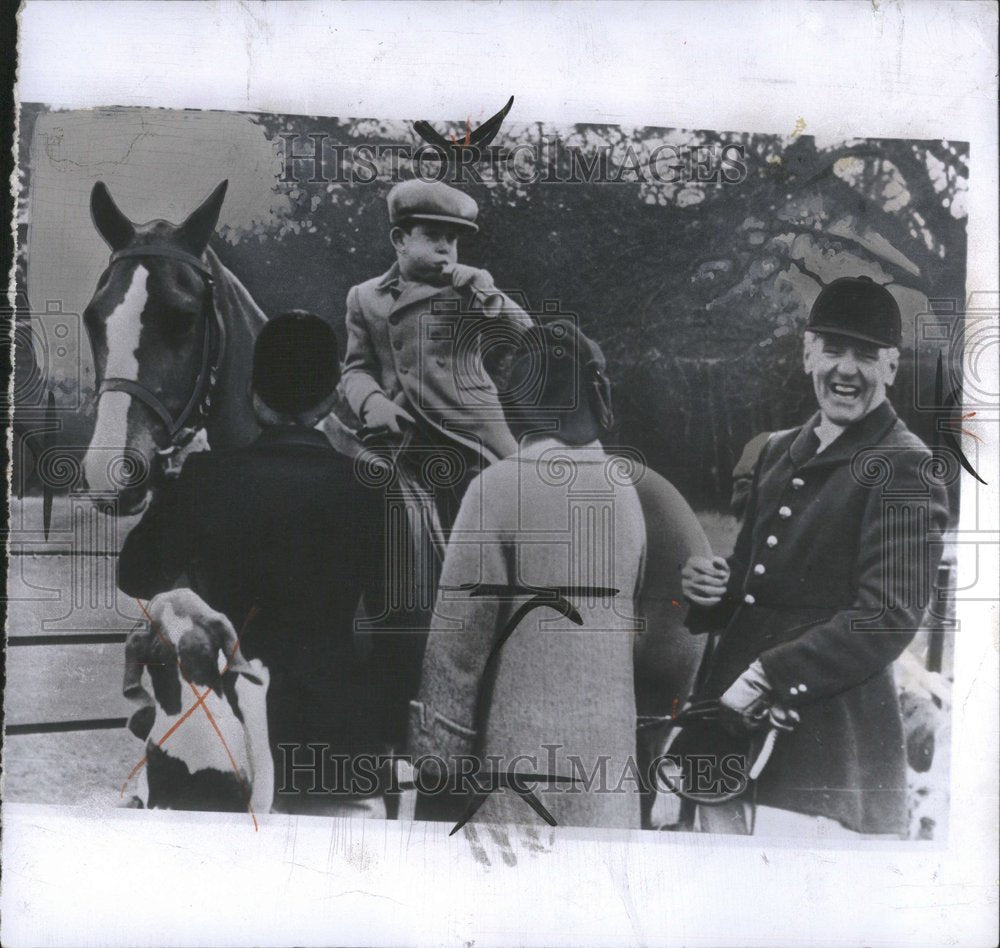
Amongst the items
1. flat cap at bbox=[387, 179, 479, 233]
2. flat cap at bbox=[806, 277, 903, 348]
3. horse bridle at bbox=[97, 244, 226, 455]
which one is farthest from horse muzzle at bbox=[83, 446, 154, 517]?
flat cap at bbox=[806, 277, 903, 348]

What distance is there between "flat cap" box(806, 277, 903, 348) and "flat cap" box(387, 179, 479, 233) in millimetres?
1095

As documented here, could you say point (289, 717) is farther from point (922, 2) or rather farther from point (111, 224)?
point (922, 2)

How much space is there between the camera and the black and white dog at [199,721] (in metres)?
2.34

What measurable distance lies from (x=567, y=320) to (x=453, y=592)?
2.96ft

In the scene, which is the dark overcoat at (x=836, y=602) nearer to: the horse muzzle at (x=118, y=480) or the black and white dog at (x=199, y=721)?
the black and white dog at (x=199, y=721)

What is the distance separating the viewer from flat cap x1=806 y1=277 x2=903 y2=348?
7.67 feet

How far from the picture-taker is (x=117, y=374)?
2348 millimetres

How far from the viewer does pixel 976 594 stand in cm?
233

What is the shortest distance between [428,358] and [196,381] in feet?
2.37

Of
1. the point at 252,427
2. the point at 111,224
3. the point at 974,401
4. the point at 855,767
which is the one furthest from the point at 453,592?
the point at 974,401

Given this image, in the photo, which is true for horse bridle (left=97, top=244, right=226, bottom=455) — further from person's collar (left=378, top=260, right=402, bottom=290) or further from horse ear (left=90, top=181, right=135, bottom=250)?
person's collar (left=378, top=260, right=402, bottom=290)

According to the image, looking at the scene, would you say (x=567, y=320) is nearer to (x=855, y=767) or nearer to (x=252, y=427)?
(x=252, y=427)

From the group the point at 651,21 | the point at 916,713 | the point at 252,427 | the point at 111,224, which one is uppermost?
the point at 651,21

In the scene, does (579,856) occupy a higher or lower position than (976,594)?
lower
